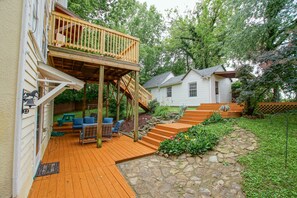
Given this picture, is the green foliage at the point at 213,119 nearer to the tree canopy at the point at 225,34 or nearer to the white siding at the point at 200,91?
the tree canopy at the point at 225,34

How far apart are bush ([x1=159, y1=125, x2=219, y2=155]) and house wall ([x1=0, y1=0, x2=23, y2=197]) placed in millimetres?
4013

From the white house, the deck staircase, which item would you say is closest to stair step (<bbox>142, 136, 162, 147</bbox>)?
the deck staircase

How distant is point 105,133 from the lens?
20.2 ft

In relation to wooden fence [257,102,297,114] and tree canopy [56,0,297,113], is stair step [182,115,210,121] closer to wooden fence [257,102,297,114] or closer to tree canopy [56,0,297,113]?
tree canopy [56,0,297,113]

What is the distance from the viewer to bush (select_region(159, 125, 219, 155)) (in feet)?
15.0

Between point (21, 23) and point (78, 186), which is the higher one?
point (21, 23)

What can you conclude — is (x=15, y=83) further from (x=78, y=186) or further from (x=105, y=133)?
(x=105, y=133)

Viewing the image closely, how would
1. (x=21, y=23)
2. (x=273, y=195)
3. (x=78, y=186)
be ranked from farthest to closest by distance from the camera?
1. (x=78, y=186)
2. (x=273, y=195)
3. (x=21, y=23)

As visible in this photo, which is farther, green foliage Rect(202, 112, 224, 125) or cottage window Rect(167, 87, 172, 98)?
cottage window Rect(167, 87, 172, 98)

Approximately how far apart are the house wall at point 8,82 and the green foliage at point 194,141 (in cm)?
401

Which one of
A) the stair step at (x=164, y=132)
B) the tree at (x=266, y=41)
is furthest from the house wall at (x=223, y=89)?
the stair step at (x=164, y=132)

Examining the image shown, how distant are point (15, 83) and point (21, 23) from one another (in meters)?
0.79

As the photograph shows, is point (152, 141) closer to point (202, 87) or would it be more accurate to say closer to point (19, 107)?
point (19, 107)

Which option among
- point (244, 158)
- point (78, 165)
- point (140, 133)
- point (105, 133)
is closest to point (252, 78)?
point (244, 158)
